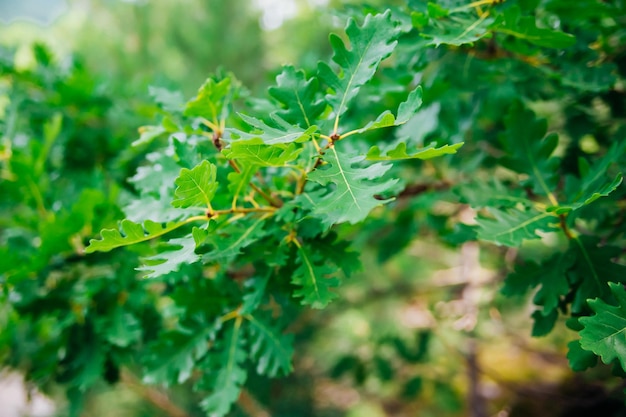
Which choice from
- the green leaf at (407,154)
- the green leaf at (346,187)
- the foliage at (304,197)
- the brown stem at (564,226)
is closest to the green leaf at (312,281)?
the foliage at (304,197)

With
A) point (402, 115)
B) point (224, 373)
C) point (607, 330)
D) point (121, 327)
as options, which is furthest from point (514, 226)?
point (121, 327)

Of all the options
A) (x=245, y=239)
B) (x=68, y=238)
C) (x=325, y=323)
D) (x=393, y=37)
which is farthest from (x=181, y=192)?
(x=325, y=323)

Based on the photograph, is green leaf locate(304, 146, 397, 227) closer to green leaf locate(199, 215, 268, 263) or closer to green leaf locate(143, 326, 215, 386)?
green leaf locate(199, 215, 268, 263)

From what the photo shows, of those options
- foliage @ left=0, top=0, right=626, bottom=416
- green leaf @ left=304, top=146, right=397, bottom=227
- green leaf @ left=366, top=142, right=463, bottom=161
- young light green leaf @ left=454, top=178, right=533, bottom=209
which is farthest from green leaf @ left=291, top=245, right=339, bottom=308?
young light green leaf @ left=454, top=178, right=533, bottom=209

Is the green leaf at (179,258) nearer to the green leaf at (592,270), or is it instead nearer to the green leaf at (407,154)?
the green leaf at (407,154)

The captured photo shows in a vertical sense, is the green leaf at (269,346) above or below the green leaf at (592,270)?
above

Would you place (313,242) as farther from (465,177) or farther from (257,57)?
(257,57)

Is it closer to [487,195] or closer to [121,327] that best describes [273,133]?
[487,195]

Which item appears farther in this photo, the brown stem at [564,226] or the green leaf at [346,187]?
the brown stem at [564,226]
